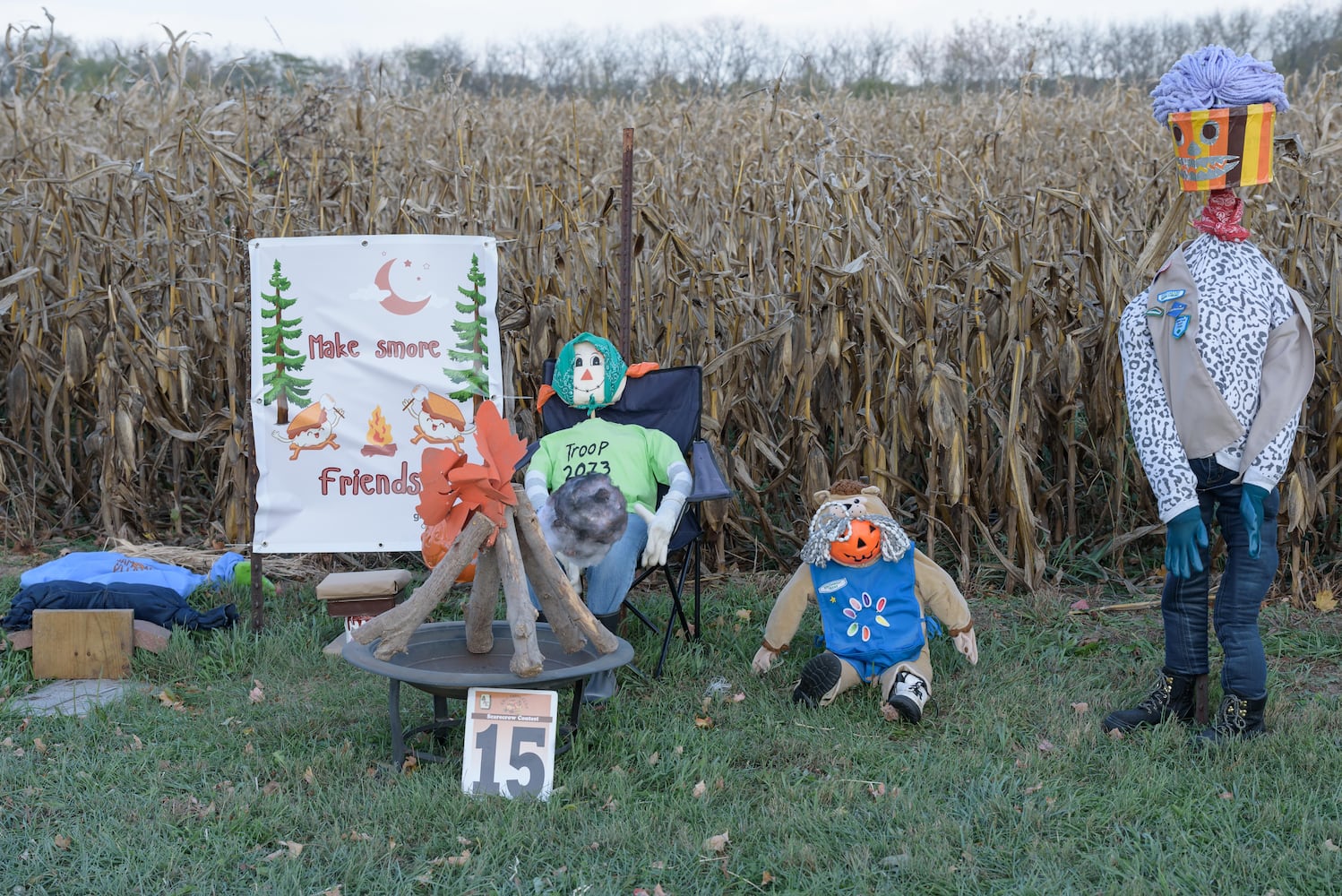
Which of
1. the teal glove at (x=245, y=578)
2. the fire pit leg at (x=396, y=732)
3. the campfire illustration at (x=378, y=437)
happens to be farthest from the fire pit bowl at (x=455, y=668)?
the teal glove at (x=245, y=578)

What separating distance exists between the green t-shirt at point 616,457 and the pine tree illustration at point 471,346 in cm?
46

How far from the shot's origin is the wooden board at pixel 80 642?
4387mm

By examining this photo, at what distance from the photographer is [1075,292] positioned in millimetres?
5219

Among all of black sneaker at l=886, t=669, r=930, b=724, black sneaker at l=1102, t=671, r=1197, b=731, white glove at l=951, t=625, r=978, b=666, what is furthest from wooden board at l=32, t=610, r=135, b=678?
black sneaker at l=1102, t=671, r=1197, b=731

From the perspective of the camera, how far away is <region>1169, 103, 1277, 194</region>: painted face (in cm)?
336

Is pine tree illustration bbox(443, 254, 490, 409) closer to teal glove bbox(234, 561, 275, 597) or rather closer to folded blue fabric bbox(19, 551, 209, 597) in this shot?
teal glove bbox(234, 561, 275, 597)

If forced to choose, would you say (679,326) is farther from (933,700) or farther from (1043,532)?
(933,700)

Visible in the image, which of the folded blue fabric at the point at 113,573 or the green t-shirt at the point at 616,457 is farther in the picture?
the folded blue fabric at the point at 113,573

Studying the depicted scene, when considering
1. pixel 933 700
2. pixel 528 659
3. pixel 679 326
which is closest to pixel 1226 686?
pixel 933 700

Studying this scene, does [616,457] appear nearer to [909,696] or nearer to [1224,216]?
[909,696]

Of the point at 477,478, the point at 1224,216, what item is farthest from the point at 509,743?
the point at 1224,216

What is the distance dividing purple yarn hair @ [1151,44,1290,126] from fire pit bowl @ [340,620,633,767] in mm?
2302

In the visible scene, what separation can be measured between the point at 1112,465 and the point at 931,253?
1324 mm

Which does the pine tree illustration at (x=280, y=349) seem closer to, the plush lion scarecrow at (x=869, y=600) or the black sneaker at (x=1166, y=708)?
the plush lion scarecrow at (x=869, y=600)
